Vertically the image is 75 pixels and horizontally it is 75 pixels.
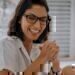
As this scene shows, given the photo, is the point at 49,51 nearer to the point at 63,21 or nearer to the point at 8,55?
the point at 8,55

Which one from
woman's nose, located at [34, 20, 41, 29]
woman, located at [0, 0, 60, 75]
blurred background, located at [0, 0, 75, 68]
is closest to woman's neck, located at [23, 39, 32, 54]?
woman, located at [0, 0, 60, 75]

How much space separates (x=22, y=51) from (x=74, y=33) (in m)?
0.87

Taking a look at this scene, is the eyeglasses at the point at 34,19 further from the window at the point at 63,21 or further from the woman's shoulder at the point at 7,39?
the window at the point at 63,21

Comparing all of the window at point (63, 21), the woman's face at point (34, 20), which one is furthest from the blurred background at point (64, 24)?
the woman's face at point (34, 20)

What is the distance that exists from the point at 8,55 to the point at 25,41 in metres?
0.16

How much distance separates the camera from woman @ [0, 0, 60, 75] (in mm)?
775

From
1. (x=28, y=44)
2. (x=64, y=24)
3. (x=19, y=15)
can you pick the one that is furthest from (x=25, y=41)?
(x=64, y=24)

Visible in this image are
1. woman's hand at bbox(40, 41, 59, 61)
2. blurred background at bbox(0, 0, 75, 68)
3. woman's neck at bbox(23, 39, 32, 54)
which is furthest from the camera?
blurred background at bbox(0, 0, 75, 68)

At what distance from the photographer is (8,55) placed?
792 mm

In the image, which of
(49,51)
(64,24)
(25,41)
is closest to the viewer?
(49,51)

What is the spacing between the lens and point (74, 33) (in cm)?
167

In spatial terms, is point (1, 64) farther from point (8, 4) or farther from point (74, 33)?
point (74, 33)

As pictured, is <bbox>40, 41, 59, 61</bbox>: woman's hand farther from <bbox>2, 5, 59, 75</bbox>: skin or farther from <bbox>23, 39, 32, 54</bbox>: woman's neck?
<bbox>23, 39, 32, 54</bbox>: woman's neck

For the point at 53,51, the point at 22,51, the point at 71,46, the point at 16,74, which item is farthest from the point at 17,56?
the point at 71,46
